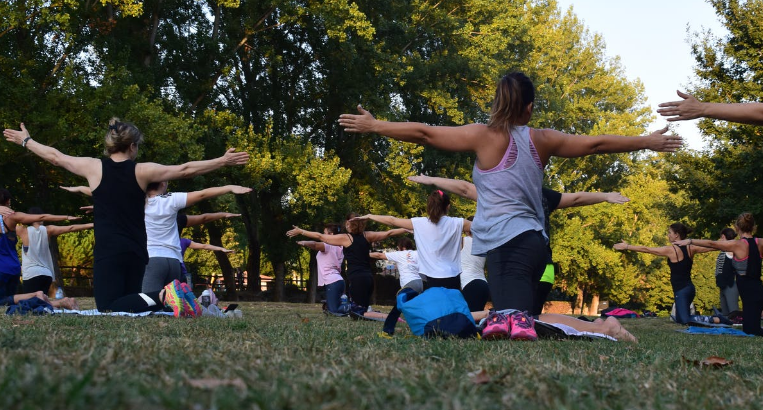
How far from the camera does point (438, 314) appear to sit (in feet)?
21.3

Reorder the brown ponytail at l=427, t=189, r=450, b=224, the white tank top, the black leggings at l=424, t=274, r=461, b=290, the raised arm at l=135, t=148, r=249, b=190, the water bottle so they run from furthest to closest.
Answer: the white tank top
the water bottle
the black leggings at l=424, t=274, r=461, b=290
the brown ponytail at l=427, t=189, r=450, b=224
the raised arm at l=135, t=148, r=249, b=190

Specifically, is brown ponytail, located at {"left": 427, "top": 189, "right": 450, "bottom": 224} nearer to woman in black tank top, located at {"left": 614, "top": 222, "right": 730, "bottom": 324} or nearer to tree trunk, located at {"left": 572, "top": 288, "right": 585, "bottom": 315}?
woman in black tank top, located at {"left": 614, "top": 222, "right": 730, "bottom": 324}

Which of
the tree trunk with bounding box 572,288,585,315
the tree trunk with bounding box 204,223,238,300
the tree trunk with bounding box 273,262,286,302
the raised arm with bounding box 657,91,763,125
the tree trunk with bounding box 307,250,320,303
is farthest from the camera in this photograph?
the tree trunk with bounding box 572,288,585,315

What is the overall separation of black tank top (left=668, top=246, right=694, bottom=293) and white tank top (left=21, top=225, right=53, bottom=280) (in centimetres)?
1225

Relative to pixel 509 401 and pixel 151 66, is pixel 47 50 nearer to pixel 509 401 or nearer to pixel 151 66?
pixel 151 66

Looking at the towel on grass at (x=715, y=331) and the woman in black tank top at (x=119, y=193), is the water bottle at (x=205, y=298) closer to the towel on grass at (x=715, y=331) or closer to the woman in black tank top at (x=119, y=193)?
the woman in black tank top at (x=119, y=193)

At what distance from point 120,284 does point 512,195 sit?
487 centimetres

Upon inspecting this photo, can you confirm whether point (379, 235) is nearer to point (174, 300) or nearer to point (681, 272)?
point (174, 300)

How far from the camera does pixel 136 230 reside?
8.68m

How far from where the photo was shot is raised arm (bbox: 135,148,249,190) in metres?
8.32

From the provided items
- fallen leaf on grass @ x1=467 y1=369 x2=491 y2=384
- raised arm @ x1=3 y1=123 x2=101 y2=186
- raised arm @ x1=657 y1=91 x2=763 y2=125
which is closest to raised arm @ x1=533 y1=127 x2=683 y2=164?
raised arm @ x1=657 y1=91 x2=763 y2=125

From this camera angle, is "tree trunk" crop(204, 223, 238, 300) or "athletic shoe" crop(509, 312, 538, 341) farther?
"tree trunk" crop(204, 223, 238, 300)

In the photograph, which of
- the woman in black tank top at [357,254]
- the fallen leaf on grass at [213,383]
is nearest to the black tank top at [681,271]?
the woman in black tank top at [357,254]

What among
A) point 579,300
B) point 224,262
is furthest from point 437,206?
point 579,300
